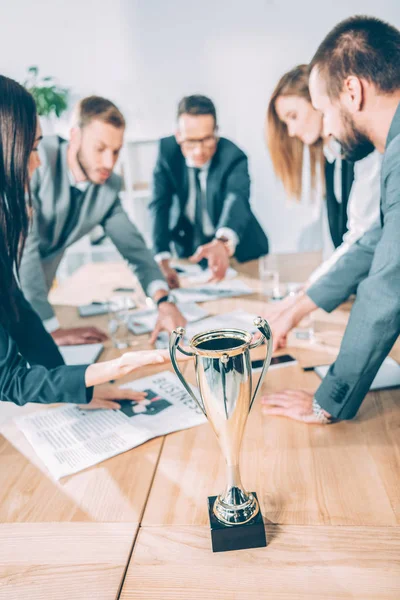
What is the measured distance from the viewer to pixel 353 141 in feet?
4.51

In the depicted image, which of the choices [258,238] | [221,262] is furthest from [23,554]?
[258,238]

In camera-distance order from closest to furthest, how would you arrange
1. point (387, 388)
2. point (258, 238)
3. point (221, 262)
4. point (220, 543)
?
point (220, 543), point (387, 388), point (221, 262), point (258, 238)

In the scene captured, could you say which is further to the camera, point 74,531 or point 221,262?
point 221,262

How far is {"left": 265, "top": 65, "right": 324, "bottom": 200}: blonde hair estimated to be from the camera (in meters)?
2.29

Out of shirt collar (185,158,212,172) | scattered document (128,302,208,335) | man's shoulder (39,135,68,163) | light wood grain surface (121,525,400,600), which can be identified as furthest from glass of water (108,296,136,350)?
shirt collar (185,158,212,172)

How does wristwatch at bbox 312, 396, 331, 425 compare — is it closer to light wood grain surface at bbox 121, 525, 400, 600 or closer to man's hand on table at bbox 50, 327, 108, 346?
light wood grain surface at bbox 121, 525, 400, 600

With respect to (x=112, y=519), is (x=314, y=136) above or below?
above

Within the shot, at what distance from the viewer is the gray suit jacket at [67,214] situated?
2100 millimetres

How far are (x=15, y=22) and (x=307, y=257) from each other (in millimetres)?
3516

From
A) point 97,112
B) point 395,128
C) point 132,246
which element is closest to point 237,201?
point 132,246

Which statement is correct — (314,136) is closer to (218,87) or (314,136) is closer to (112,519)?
(112,519)

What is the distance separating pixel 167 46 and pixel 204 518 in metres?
4.21

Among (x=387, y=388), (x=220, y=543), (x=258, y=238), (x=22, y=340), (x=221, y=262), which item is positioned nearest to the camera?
(x=220, y=543)

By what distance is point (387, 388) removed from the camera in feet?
3.99
